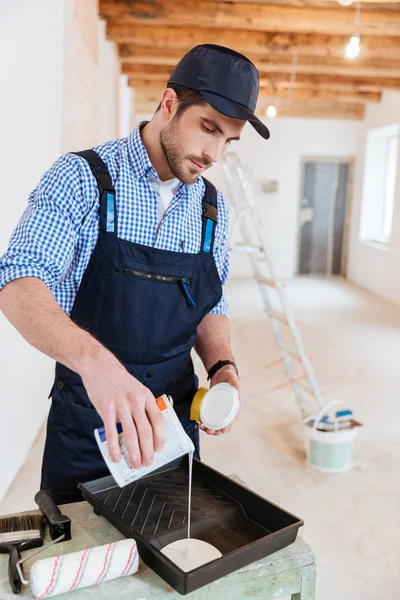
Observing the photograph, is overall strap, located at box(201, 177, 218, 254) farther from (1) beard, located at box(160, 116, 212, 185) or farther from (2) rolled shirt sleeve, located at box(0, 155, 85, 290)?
(2) rolled shirt sleeve, located at box(0, 155, 85, 290)

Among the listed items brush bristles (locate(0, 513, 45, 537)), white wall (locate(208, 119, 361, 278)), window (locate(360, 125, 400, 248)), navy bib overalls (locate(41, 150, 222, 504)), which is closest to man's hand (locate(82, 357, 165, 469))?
brush bristles (locate(0, 513, 45, 537))

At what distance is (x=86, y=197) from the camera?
1.25 meters

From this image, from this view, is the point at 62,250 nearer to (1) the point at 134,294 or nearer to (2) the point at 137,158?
(1) the point at 134,294

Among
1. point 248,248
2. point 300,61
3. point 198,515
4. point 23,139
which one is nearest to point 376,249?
point 300,61

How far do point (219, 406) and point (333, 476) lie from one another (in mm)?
2097

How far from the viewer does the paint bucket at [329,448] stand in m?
3.07

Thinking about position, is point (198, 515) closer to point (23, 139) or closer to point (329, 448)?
point (329, 448)

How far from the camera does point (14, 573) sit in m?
0.91

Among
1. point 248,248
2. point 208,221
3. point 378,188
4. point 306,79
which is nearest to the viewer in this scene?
point 208,221

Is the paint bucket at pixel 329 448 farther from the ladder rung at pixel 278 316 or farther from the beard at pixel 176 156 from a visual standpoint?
the beard at pixel 176 156

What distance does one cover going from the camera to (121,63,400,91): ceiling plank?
7152 mm

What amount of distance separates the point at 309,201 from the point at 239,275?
1711mm

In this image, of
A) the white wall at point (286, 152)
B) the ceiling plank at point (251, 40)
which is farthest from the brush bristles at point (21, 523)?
the white wall at point (286, 152)

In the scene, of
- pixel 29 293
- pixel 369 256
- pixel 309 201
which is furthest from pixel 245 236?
pixel 309 201
